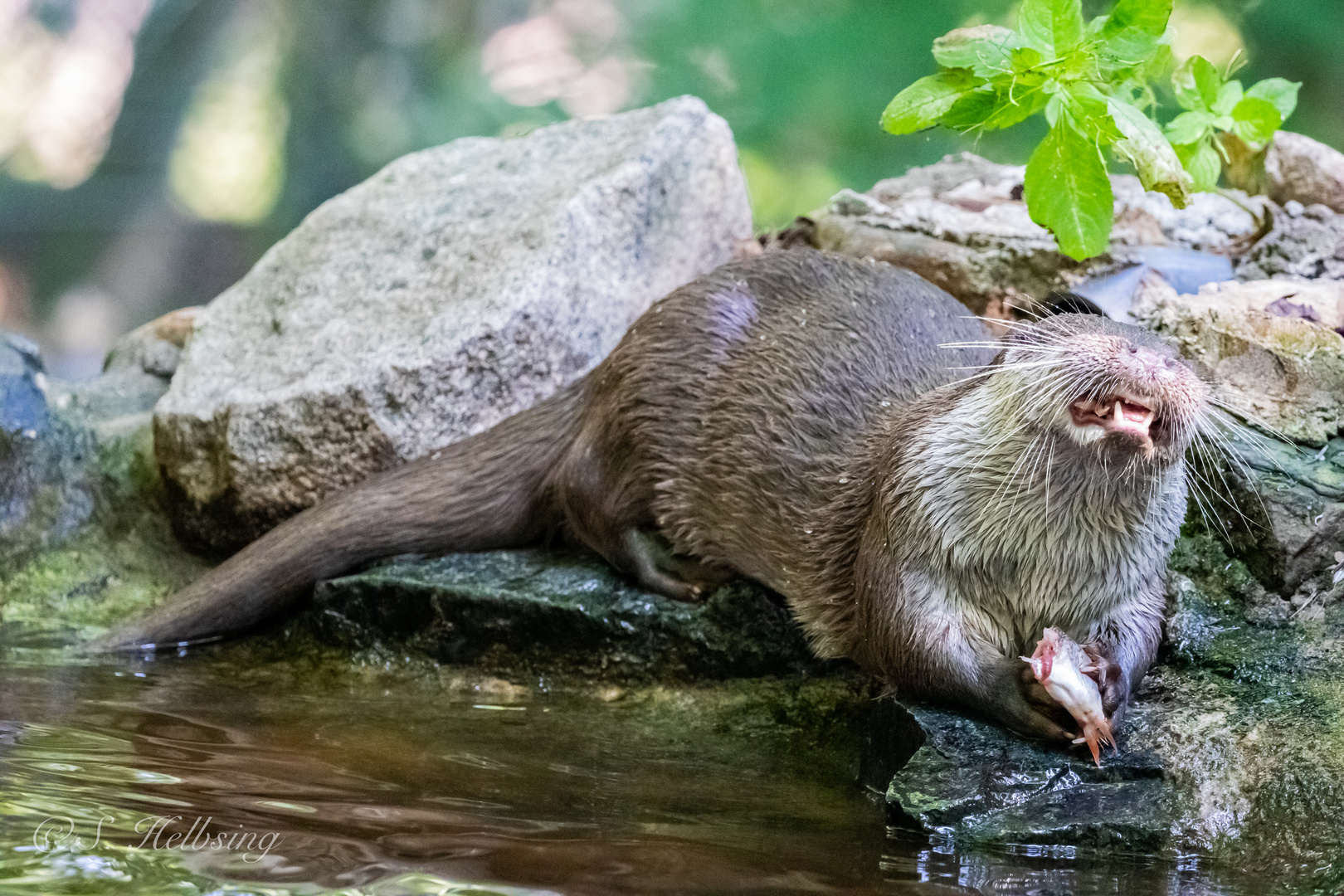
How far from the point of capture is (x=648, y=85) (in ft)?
13.0

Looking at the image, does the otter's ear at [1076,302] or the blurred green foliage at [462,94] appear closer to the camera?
the otter's ear at [1076,302]

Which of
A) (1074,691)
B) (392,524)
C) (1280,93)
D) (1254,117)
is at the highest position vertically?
(1280,93)

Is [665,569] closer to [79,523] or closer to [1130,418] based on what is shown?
[1130,418]

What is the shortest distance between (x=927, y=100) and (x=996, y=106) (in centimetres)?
12

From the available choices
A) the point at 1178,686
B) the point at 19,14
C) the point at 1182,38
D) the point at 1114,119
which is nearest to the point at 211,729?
the point at 1178,686

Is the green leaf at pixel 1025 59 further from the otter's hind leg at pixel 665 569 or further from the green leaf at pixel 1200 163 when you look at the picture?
the otter's hind leg at pixel 665 569

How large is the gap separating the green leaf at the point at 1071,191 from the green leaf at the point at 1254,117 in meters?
0.75

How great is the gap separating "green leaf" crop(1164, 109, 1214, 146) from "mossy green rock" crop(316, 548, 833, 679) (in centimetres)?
121

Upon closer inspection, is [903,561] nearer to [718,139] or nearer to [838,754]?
[838,754]

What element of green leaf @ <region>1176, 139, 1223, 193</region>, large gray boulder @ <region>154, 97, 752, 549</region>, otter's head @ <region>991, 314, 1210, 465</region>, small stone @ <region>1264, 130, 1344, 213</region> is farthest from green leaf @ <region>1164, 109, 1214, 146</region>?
large gray boulder @ <region>154, 97, 752, 549</region>

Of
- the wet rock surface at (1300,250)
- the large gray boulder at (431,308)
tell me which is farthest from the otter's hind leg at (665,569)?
the wet rock surface at (1300,250)

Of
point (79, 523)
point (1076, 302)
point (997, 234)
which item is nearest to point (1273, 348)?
point (1076, 302)

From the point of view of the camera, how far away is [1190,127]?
251 centimetres

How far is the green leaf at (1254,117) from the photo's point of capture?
2.59 meters
